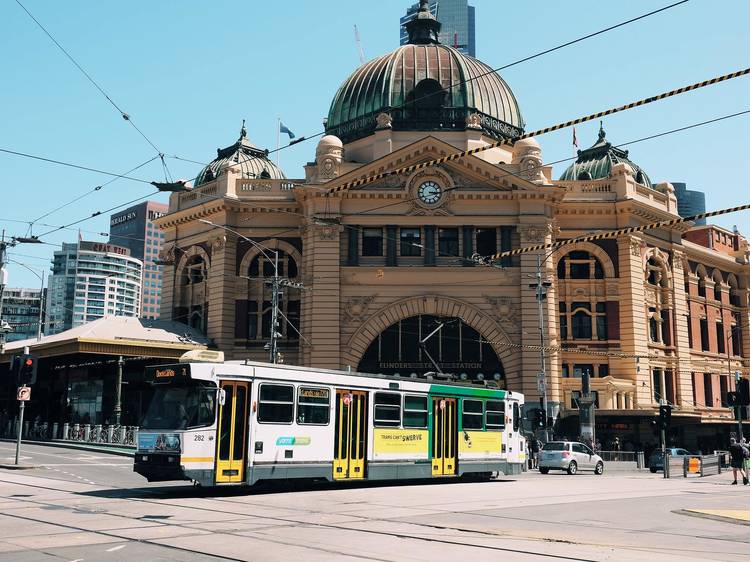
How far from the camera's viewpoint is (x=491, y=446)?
30266 millimetres

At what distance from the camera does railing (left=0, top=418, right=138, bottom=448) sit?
153 ft

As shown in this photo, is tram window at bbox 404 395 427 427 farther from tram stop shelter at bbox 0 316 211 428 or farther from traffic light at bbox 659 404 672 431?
tram stop shelter at bbox 0 316 211 428

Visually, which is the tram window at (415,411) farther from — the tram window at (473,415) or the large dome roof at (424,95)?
the large dome roof at (424,95)

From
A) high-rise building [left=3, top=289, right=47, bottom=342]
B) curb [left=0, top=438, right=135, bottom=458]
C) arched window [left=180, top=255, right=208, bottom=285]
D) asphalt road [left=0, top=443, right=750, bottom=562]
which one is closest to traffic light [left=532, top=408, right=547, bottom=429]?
asphalt road [left=0, top=443, right=750, bottom=562]

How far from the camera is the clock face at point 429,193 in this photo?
178 ft

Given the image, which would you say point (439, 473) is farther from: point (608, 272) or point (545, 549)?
point (608, 272)

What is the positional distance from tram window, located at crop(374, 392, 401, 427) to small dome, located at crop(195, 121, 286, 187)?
4252cm

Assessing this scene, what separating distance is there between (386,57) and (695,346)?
32.9 m

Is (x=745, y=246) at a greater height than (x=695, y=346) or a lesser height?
greater

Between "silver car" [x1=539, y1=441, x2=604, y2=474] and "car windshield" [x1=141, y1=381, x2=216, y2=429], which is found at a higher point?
"car windshield" [x1=141, y1=381, x2=216, y2=429]

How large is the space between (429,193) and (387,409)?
29909mm

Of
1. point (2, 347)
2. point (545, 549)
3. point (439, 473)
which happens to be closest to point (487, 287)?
point (439, 473)

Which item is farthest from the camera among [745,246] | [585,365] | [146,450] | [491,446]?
[745,246]

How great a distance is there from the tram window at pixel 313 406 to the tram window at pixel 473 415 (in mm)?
6636
